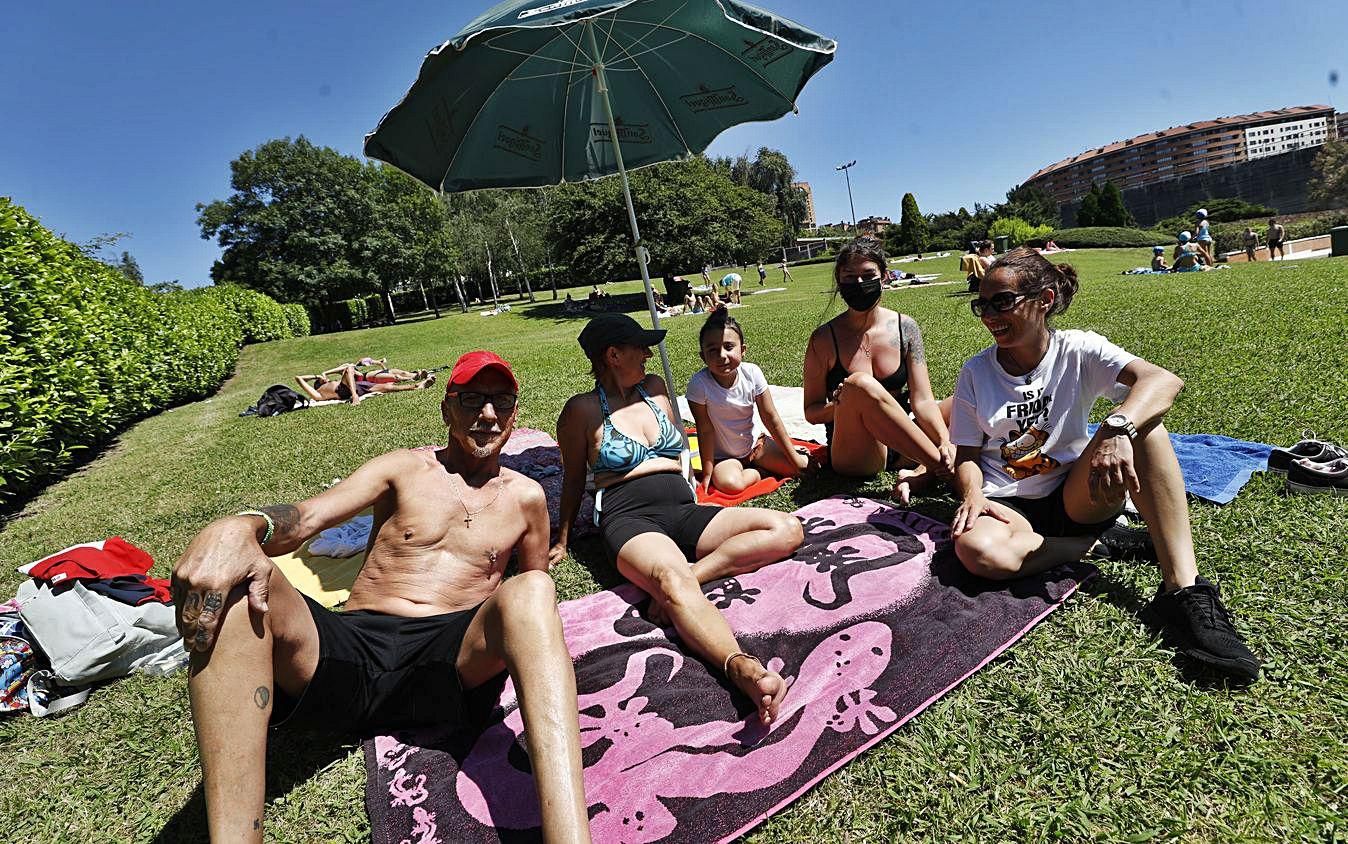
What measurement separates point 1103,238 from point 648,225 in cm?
2674

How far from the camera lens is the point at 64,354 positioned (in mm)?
8047

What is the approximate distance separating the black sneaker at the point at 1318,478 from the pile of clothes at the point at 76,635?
6.19 m

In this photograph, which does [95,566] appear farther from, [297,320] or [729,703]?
[297,320]

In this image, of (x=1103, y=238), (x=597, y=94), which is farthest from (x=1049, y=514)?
(x=1103, y=238)

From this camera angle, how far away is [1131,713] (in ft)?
7.54

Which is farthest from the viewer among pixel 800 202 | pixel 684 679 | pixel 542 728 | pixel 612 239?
pixel 800 202

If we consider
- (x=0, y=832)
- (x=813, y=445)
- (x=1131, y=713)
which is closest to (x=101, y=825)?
(x=0, y=832)

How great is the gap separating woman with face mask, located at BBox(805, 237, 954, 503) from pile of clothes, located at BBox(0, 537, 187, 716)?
13.8ft

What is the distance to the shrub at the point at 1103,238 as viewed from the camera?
36562 mm

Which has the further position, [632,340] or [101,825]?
[632,340]

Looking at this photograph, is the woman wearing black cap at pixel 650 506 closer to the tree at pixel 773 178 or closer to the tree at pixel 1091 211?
the tree at pixel 1091 211

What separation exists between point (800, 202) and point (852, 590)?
84411 millimetres

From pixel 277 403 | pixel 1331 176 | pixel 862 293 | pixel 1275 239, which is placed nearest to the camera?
pixel 862 293

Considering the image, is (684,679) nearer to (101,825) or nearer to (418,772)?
(418,772)
